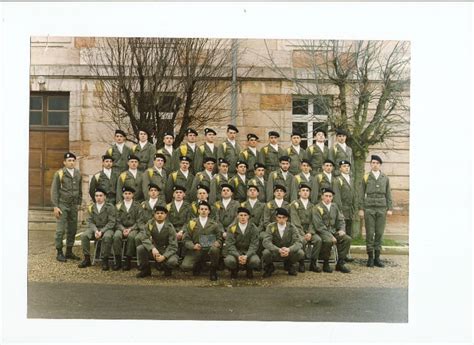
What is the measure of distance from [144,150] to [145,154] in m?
0.04

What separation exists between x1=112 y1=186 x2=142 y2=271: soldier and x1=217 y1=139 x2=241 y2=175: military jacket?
33.1 inches

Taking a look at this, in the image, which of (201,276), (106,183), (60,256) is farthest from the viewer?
(106,183)

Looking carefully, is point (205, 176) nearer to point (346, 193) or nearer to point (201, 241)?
point (201, 241)

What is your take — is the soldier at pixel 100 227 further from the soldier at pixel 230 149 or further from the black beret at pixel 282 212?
the black beret at pixel 282 212

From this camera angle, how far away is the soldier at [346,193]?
5.38 meters

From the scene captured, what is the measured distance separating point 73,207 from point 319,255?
2190 mm

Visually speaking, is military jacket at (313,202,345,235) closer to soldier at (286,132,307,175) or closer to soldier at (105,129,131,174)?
soldier at (286,132,307,175)

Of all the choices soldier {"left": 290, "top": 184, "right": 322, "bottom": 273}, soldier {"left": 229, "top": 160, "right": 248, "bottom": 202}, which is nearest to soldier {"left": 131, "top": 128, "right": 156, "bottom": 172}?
soldier {"left": 229, "top": 160, "right": 248, "bottom": 202}

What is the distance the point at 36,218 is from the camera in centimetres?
524

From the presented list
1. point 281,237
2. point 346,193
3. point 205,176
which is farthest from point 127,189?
point 346,193

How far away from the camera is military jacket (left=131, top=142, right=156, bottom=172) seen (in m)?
5.43

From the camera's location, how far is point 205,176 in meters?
5.40
